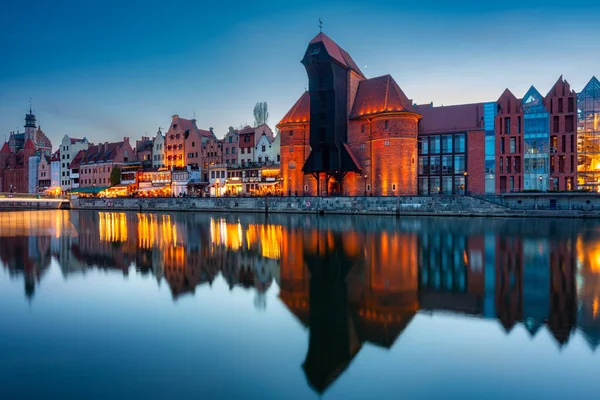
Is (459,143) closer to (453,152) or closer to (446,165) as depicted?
(453,152)

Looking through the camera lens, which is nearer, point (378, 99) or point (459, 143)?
point (378, 99)

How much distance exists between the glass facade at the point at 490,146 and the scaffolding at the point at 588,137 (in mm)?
9363

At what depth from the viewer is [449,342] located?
25.1ft

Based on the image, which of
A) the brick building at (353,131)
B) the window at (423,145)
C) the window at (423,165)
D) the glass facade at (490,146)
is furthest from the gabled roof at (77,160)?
the glass facade at (490,146)

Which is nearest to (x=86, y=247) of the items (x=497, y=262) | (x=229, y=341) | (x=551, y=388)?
(x=229, y=341)

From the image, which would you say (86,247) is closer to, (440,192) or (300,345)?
(300,345)

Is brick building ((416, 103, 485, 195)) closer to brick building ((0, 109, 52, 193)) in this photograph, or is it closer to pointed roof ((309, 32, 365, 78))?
pointed roof ((309, 32, 365, 78))

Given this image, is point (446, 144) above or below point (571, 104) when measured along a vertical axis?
below

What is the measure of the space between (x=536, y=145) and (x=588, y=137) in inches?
240

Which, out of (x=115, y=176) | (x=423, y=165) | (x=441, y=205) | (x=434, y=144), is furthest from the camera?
(x=115, y=176)

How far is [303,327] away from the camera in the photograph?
28.5 ft

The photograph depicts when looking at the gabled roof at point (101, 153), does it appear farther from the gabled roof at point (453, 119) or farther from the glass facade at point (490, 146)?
the glass facade at point (490, 146)

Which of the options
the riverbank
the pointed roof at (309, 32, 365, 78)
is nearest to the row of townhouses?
the riverbank

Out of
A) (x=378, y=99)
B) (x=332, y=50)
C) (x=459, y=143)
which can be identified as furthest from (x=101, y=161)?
(x=459, y=143)
